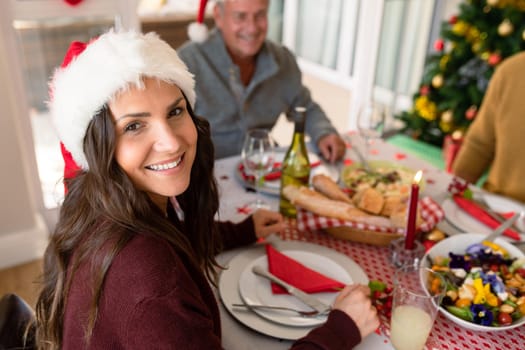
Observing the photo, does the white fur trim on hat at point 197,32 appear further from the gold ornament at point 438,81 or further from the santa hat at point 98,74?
the gold ornament at point 438,81

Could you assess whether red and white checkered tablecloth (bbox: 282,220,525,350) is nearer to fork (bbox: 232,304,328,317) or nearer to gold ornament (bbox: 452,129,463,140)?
fork (bbox: 232,304,328,317)

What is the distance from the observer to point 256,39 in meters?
1.86

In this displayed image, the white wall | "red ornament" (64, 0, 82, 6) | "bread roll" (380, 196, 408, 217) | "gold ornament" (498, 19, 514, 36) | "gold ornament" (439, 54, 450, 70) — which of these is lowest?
the white wall

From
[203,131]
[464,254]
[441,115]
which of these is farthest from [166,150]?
[441,115]

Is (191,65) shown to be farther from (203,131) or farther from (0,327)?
(0,327)

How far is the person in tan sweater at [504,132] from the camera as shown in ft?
5.49

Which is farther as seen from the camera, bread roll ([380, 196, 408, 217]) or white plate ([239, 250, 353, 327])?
bread roll ([380, 196, 408, 217])

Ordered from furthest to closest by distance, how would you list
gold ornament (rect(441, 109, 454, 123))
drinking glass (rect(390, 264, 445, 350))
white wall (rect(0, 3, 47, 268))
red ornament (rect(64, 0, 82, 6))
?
gold ornament (rect(441, 109, 454, 123)) < red ornament (rect(64, 0, 82, 6)) < white wall (rect(0, 3, 47, 268)) < drinking glass (rect(390, 264, 445, 350))

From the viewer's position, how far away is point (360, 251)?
114cm

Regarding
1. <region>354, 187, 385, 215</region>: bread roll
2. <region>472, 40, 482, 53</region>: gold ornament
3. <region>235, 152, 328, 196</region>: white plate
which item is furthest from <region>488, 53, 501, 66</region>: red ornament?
<region>354, 187, 385, 215</region>: bread roll

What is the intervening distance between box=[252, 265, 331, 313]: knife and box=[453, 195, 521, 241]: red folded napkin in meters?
0.57

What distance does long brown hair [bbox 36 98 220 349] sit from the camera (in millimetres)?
758

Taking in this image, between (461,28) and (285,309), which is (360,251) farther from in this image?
(461,28)

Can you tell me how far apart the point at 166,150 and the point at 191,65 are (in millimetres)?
1132
